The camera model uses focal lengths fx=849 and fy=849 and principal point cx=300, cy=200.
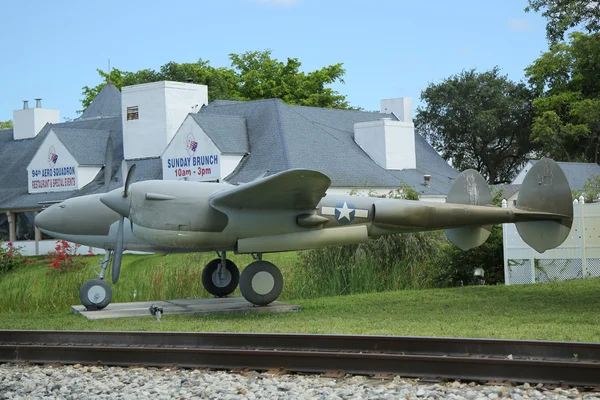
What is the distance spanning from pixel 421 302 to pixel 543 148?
56.0m

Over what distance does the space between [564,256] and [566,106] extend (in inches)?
1884

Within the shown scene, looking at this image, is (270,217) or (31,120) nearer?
(270,217)

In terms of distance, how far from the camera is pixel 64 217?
16.8m

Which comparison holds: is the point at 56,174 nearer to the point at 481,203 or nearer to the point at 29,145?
the point at 29,145

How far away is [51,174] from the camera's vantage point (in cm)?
4441

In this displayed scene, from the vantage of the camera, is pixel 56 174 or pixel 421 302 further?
pixel 56 174

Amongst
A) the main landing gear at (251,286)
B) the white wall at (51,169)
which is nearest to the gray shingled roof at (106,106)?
the white wall at (51,169)

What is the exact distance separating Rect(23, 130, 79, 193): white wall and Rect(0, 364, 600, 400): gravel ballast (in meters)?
34.7

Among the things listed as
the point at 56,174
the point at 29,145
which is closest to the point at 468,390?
the point at 56,174

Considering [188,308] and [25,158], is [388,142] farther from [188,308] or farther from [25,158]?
[188,308]

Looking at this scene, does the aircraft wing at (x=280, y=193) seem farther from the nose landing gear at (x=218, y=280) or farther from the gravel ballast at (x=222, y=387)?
the gravel ballast at (x=222, y=387)

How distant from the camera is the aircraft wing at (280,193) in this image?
14.2 metres

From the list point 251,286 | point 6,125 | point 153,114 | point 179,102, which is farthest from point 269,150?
point 6,125

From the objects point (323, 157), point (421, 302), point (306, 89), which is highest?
point (306, 89)
